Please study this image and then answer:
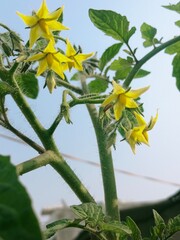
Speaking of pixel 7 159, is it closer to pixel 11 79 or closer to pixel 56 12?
pixel 11 79

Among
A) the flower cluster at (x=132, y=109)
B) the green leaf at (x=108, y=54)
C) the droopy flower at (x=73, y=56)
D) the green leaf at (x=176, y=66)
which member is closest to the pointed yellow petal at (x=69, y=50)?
the droopy flower at (x=73, y=56)

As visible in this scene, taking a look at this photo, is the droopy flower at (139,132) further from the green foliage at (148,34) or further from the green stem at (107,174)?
the green foliage at (148,34)

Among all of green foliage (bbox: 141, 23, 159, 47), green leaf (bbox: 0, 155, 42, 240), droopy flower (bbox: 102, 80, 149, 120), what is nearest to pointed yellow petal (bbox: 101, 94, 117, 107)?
droopy flower (bbox: 102, 80, 149, 120)

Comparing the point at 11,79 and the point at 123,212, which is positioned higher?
the point at 11,79

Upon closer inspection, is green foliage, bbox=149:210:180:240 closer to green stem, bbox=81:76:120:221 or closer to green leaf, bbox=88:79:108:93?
green stem, bbox=81:76:120:221

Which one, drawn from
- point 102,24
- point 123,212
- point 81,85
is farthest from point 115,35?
point 123,212
